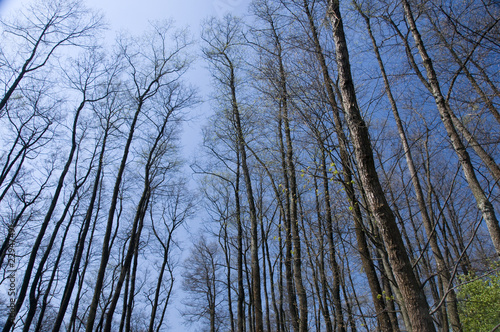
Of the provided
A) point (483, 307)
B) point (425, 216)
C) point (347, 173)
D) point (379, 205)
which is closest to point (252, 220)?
point (425, 216)

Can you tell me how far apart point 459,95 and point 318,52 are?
355 centimetres

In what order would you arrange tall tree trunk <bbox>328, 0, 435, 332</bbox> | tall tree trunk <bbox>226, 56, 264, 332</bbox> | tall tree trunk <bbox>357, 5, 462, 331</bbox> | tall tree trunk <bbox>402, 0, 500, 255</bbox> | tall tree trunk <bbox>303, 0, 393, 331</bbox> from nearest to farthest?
tall tree trunk <bbox>328, 0, 435, 332</bbox>, tall tree trunk <bbox>303, 0, 393, 331</bbox>, tall tree trunk <bbox>402, 0, 500, 255</bbox>, tall tree trunk <bbox>357, 5, 462, 331</bbox>, tall tree trunk <bbox>226, 56, 264, 332</bbox>

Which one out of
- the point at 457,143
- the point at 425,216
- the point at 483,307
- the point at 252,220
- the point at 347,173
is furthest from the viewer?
the point at 252,220

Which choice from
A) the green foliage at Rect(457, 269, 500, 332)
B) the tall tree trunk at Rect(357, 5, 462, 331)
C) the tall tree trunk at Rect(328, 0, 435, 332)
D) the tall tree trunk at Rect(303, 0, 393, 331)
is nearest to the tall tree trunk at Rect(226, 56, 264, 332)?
the tall tree trunk at Rect(303, 0, 393, 331)

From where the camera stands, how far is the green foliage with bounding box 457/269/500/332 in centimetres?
615

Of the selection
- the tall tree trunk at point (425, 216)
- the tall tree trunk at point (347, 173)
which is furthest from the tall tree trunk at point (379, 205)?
the tall tree trunk at point (425, 216)

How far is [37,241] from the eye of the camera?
861 cm

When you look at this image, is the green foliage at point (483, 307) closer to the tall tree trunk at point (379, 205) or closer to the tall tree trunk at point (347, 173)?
the tall tree trunk at point (347, 173)

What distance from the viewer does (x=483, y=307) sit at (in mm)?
6512

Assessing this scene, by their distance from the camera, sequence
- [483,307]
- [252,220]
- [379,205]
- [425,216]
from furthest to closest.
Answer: [252,220] < [425,216] < [483,307] < [379,205]

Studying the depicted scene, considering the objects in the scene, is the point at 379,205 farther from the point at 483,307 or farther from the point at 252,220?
the point at 483,307

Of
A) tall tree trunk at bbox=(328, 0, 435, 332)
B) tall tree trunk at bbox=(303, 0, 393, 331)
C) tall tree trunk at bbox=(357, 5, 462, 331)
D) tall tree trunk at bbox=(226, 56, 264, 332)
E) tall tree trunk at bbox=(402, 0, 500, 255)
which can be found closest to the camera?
tall tree trunk at bbox=(328, 0, 435, 332)

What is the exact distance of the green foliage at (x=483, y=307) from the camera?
6.15 metres

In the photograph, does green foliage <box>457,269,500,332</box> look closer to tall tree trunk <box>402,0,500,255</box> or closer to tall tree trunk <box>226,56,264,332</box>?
tall tree trunk <box>402,0,500,255</box>
